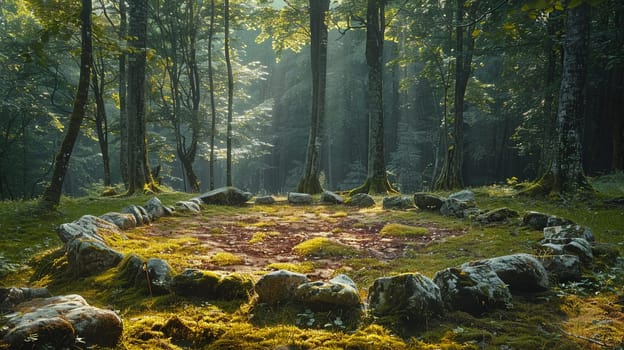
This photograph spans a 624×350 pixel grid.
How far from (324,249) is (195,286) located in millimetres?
2567

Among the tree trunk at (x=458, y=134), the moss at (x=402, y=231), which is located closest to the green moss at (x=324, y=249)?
the moss at (x=402, y=231)

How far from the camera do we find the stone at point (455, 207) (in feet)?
28.1

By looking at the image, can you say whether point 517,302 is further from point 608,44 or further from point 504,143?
point 504,143

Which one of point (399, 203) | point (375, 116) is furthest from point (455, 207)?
point (375, 116)

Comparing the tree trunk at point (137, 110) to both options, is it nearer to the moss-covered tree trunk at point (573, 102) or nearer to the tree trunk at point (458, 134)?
the moss-covered tree trunk at point (573, 102)

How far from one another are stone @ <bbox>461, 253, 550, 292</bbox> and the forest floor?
0.37ft

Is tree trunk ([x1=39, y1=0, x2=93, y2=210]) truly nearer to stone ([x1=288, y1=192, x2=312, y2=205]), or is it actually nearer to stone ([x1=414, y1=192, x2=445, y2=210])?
stone ([x1=288, y1=192, x2=312, y2=205])

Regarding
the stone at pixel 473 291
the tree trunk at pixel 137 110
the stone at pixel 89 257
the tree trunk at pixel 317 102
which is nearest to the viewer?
the stone at pixel 473 291

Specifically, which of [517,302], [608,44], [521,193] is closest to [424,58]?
[608,44]

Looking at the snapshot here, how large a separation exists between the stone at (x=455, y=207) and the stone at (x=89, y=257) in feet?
22.7

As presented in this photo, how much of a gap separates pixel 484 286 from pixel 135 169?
40.2 feet

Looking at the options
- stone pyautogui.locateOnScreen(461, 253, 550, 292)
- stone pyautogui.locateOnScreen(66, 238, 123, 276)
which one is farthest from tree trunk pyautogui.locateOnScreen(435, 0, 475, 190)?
stone pyautogui.locateOnScreen(66, 238, 123, 276)

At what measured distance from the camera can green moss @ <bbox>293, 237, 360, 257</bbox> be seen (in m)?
5.64

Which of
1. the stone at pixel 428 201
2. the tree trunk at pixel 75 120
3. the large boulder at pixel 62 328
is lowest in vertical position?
the large boulder at pixel 62 328
